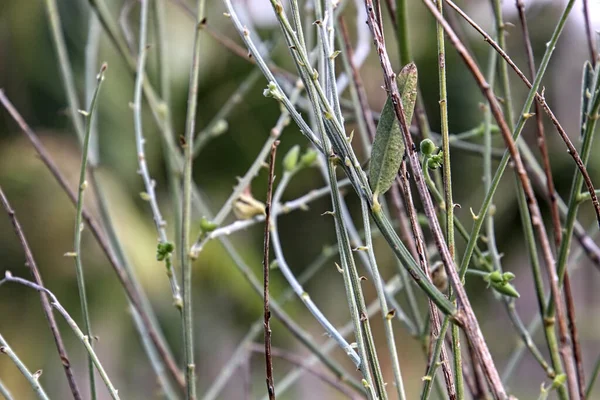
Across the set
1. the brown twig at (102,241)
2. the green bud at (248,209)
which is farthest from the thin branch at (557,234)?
the brown twig at (102,241)

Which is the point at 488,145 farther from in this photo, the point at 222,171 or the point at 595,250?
the point at 222,171

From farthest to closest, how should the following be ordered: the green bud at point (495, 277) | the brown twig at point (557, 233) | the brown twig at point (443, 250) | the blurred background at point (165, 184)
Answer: the blurred background at point (165, 184)
the brown twig at point (557, 233)
the green bud at point (495, 277)
the brown twig at point (443, 250)

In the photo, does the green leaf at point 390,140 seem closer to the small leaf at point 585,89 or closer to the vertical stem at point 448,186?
the vertical stem at point 448,186

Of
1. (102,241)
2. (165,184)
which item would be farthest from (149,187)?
(165,184)

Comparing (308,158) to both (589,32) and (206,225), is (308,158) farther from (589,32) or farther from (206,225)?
(589,32)

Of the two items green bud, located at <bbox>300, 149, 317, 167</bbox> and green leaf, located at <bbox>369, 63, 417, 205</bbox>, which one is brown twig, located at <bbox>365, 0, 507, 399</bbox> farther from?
Result: green bud, located at <bbox>300, 149, 317, 167</bbox>

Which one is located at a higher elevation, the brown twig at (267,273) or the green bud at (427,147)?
the green bud at (427,147)
